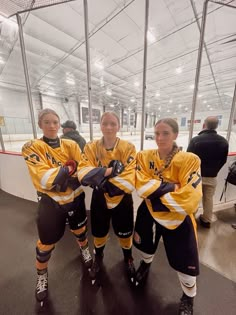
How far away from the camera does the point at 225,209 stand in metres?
2.33

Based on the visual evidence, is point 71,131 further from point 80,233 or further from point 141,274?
point 141,274

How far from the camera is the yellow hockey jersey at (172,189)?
0.83m

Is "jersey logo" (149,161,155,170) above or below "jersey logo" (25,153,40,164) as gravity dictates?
below

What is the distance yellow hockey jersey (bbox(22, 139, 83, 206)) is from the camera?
0.97 m

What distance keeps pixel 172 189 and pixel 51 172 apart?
858 mm

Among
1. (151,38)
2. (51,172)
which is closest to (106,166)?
(51,172)

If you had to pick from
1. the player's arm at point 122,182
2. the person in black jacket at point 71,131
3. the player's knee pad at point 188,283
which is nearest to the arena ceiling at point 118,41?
the person in black jacket at point 71,131

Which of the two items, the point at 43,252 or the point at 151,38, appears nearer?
the point at 43,252

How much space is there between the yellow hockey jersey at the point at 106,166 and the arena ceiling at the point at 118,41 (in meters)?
2.14

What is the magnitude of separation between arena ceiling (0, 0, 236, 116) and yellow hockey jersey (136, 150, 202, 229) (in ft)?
8.17

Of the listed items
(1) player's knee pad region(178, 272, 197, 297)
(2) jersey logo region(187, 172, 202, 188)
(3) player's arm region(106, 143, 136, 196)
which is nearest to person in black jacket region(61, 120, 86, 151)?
(3) player's arm region(106, 143, 136, 196)

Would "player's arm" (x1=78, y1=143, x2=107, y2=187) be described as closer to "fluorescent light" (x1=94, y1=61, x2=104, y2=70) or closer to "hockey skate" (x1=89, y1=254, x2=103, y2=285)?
"hockey skate" (x1=89, y1=254, x2=103, y2=285)

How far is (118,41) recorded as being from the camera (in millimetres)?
3928

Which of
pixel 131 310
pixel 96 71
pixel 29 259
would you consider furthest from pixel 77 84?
pixel 131 310
